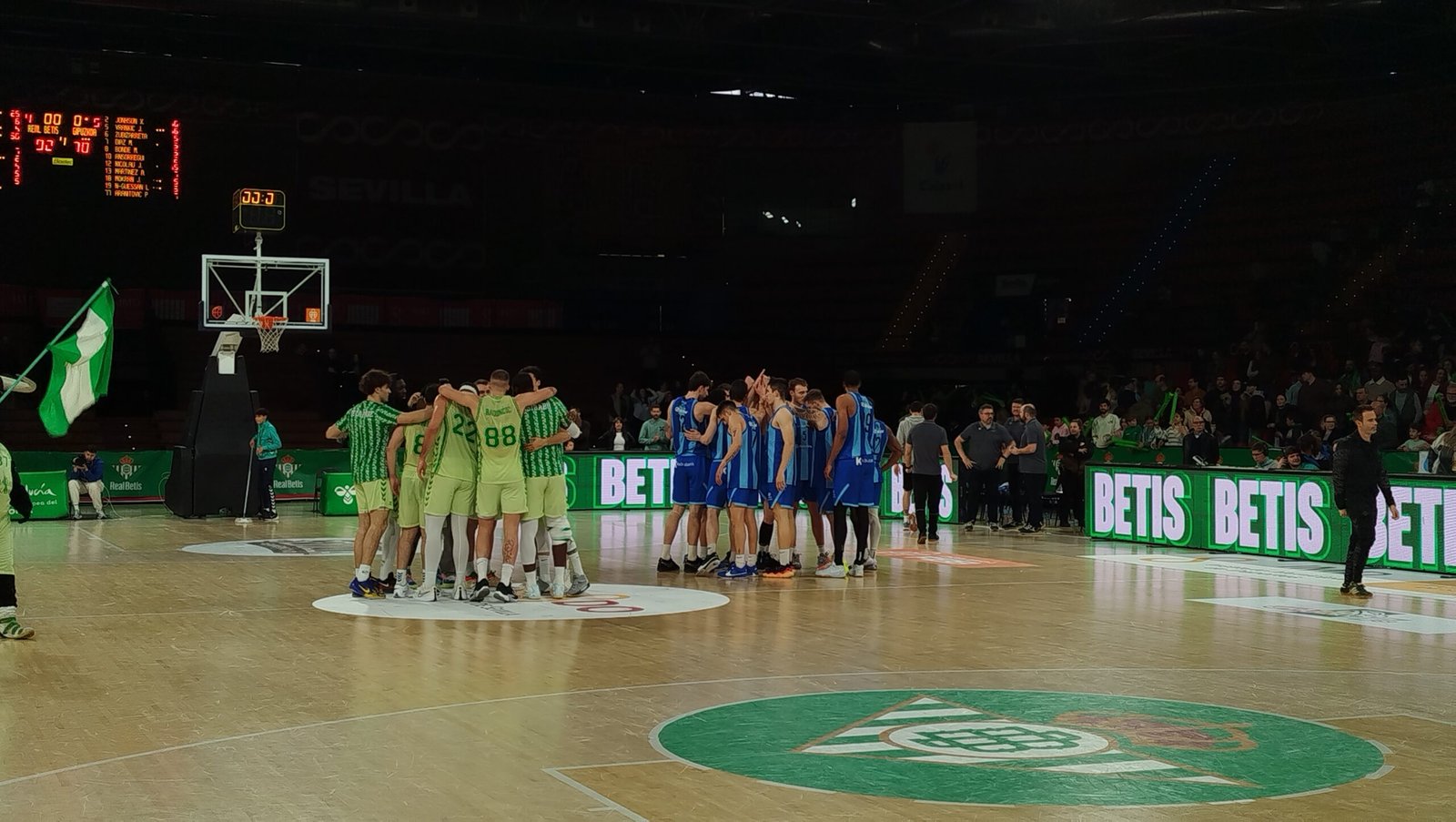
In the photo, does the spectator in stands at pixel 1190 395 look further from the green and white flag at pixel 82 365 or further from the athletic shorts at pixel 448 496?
the green and white flag at pixel 82 365

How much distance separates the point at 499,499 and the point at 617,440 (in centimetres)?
1438

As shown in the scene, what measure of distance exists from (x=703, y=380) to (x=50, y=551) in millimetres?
8150

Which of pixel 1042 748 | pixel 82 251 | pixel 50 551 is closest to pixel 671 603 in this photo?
pixel 1042 748

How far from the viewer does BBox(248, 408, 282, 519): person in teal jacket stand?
74.8 ft

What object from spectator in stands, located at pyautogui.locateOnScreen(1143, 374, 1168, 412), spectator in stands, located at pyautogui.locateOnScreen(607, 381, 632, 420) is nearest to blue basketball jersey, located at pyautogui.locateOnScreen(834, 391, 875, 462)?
spectator in stands, located at pyautogui.locateOnScreen(1143, 374, 1168, 412)

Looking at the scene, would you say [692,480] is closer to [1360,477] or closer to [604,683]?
[604,683]

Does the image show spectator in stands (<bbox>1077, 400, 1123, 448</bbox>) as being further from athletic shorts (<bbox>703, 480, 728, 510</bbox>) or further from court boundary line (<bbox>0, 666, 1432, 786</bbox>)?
court boundary line (<bbox>0, 666, 1432, 786</bbox>)

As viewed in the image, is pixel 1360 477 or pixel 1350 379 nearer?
pixel 1360 477

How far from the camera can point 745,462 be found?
46.2 feet

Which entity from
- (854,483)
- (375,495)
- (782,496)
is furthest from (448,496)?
(854,483)

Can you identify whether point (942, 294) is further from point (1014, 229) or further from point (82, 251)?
point (82, 251)

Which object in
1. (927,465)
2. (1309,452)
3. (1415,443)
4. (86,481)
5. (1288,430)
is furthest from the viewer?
(1288,430)

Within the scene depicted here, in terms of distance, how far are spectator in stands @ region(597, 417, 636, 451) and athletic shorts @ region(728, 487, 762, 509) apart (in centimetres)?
1215

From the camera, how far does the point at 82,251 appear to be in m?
31.1
